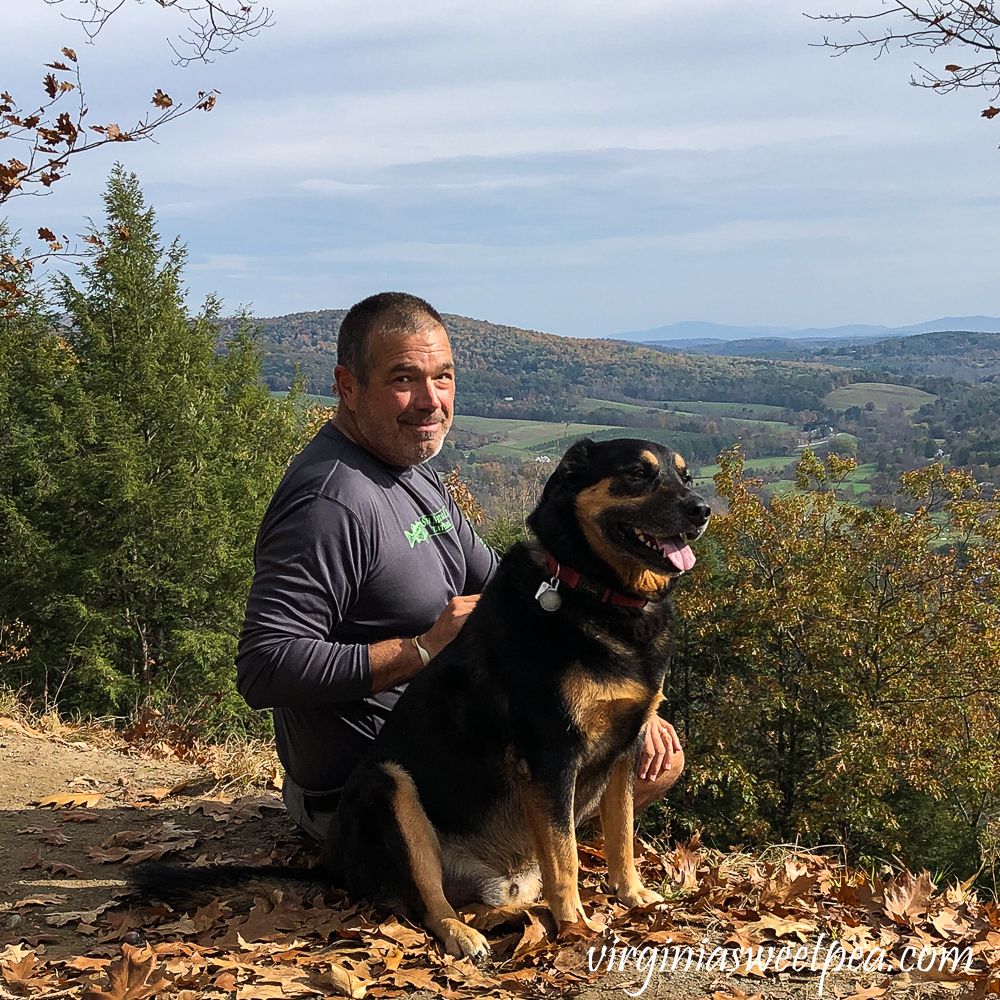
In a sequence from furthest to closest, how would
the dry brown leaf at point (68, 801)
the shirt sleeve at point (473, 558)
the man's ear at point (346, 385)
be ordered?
1. the dry brown leaf at point (68, 801)
2. the shirt sleeve at point (473, 558)
3. the man's ear at point (346, 385)

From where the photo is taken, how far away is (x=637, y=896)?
419 centimetres

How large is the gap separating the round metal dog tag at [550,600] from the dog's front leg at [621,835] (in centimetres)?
78

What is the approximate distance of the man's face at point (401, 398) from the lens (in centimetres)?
464

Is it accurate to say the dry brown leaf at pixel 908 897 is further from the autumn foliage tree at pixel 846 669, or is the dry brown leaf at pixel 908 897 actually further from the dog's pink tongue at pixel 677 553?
the autumn foliage tree at pixel 846 669

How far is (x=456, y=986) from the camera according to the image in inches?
142

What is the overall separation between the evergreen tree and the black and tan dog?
84.9ft

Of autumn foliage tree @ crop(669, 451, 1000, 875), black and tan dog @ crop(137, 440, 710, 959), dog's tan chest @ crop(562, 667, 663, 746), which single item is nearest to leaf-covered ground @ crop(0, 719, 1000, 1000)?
black and tan dog @ crop(137, 440, 710, 959)

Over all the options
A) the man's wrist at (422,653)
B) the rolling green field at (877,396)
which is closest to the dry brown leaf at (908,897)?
the man's wrist at (422,653)

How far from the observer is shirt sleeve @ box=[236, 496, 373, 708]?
411cm

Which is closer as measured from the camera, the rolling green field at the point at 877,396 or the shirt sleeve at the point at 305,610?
the shirt sleeve at the point at 305,610

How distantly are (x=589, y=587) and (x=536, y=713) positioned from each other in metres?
0.50

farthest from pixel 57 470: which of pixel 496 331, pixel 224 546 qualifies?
pixel 496 331

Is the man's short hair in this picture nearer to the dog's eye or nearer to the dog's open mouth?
the dog's eye

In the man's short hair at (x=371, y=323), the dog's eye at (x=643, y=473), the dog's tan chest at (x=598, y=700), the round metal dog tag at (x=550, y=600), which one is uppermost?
the man's short hair at (x=371, y=323)
